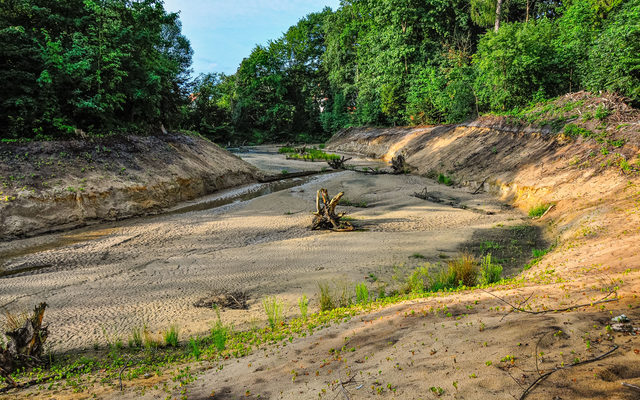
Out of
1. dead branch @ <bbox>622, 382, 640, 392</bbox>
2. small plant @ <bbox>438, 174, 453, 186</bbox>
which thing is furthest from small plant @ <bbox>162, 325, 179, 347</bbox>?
small plant @ <bbox>438, 174, 453, 186</bbox>

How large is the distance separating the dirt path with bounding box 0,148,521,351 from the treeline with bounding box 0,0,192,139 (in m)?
5.64

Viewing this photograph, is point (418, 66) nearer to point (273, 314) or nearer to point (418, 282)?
point (418, 282)

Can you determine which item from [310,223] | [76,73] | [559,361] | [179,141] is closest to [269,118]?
[179,141]

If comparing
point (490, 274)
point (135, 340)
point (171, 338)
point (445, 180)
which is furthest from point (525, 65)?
point (135, 340)

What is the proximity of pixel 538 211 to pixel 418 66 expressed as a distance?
2679cm

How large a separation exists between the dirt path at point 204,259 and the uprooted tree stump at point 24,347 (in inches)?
20.3

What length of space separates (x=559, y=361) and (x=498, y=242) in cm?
674

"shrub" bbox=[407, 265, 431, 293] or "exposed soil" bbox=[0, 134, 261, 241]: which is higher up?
"exposed soil" bbox=[0, 134, 261, 241]

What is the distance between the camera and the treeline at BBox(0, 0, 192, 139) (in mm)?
12430

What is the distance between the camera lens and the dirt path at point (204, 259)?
6.12 meters

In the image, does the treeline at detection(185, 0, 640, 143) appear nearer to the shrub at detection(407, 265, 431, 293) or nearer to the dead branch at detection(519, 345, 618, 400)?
the shrub at detection(407, 265, 431, 293)

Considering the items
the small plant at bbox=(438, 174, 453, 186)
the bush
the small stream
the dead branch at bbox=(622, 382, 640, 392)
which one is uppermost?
the bush

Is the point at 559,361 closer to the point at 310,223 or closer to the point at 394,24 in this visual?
the point at 310,223

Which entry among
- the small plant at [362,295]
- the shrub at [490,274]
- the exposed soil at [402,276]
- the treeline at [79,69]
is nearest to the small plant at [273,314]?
the exposed soil at [402,276]
